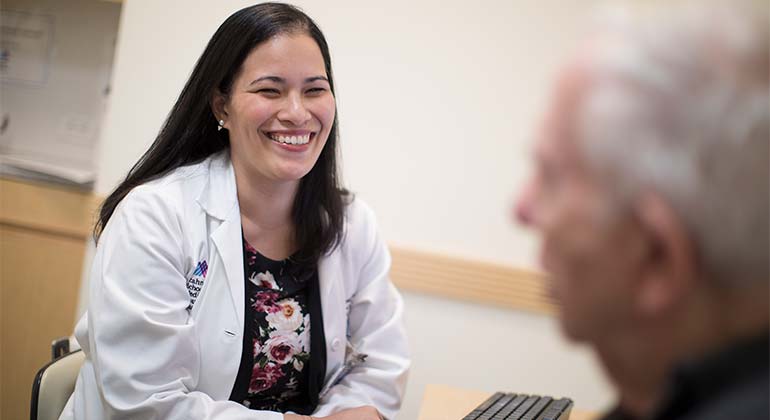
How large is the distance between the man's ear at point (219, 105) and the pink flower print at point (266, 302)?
45 cm

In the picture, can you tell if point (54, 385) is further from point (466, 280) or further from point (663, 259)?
point (466, 280)

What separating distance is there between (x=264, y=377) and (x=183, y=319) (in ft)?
0.83

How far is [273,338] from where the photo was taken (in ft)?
6.29

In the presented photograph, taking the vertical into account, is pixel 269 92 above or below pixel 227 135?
above

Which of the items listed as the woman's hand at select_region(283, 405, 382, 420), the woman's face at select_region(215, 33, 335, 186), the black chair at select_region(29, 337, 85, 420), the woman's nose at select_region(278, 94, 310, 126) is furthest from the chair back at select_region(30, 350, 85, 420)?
the woman's nose at select_region(278, 94, 310, 126)

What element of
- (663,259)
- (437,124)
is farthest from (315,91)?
(663,259)

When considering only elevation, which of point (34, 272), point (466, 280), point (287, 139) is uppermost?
point (287, 139)

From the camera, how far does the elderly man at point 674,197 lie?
66cm

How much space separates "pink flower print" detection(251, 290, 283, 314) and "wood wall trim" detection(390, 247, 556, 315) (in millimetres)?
1098

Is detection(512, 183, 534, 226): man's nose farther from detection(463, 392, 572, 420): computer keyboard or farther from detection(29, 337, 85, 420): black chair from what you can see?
detection(29, 337, 85, 420): black chair

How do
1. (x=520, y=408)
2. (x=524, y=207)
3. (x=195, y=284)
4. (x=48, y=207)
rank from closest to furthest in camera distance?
(x=524, y=207), (x=520, y=408), (x=195, y=284), (x=48, y=207)

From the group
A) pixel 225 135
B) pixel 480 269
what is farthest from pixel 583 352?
pixel 225 135

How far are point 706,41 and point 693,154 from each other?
96mm

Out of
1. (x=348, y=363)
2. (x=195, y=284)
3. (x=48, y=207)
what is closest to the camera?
(x=195, y=284)
